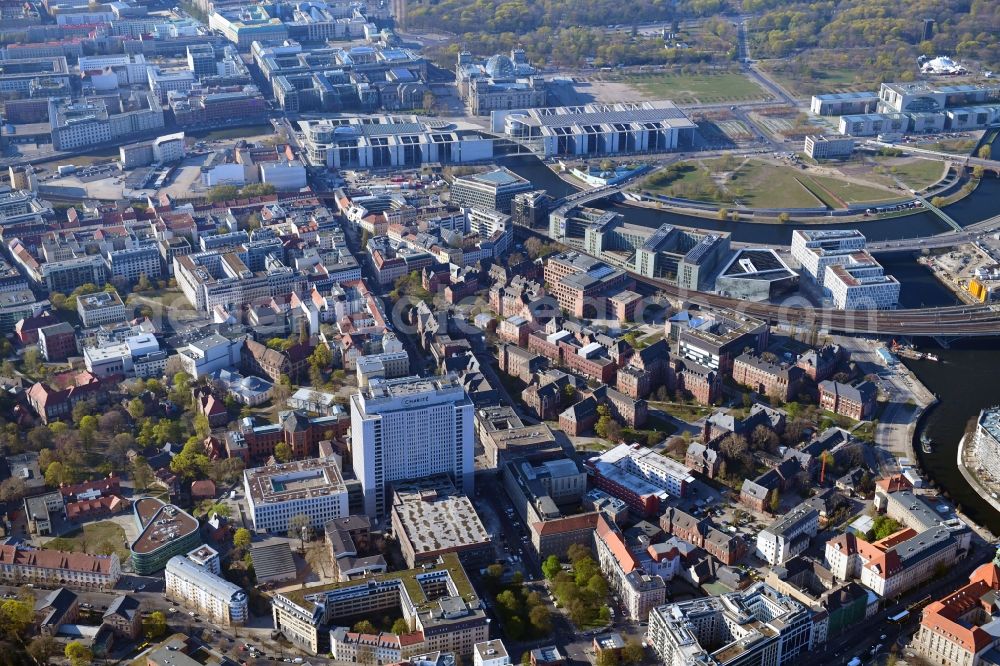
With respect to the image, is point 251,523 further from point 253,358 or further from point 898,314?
point 898,314

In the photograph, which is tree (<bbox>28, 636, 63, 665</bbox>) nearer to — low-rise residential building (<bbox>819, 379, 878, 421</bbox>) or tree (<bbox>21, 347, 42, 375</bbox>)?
tree (<bbox>21, 347, 42, 375</bbox>)

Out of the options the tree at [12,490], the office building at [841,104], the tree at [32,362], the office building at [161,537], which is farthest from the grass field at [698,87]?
the tree at [12,490]

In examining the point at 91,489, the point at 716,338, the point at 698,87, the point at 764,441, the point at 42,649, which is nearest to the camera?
the point at 42,649

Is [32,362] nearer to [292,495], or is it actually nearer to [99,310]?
[99,310]

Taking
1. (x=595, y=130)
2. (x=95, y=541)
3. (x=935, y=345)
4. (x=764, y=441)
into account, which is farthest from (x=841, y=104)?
(x=95, y=541)

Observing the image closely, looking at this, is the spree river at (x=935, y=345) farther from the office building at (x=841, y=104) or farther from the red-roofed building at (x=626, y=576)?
the office building at (x=841, y=104)
